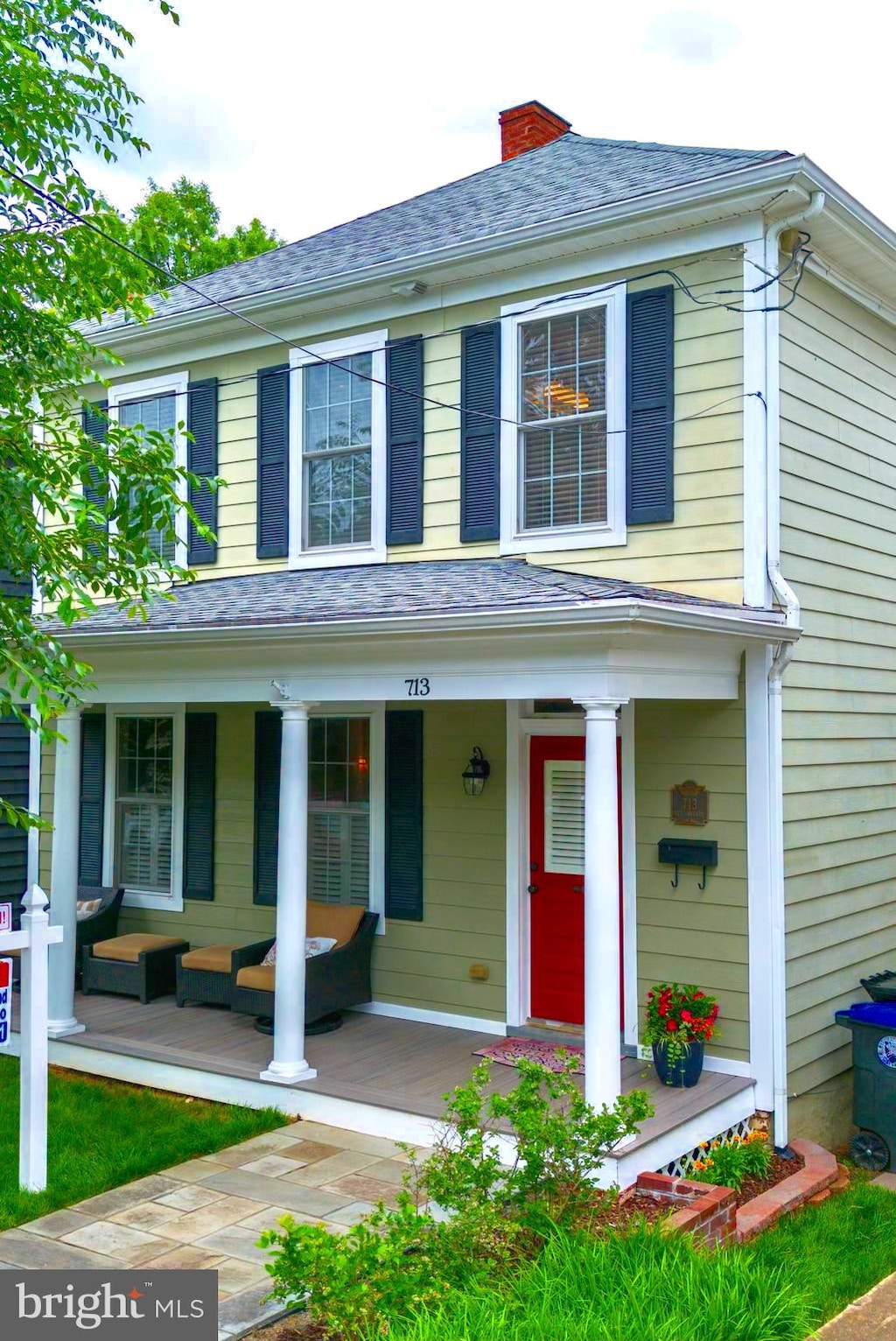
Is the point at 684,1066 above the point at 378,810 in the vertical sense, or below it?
below

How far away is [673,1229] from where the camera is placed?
17.2 ft

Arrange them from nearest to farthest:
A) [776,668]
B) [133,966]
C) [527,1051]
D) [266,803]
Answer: [776,668]
[527,1051]
[133,966]
[266,803]

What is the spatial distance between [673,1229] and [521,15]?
10.3 meters

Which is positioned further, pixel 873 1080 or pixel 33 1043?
pixel 873 1080

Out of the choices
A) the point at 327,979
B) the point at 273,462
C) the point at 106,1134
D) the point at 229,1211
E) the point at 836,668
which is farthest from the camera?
the point at 273,462

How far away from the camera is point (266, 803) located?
33.4ft

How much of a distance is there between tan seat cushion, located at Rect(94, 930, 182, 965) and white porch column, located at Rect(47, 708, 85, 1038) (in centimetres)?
79

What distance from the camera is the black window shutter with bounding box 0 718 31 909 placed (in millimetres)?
11586

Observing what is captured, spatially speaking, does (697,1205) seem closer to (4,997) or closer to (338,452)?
(4,997)

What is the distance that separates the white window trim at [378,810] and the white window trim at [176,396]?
2700mm

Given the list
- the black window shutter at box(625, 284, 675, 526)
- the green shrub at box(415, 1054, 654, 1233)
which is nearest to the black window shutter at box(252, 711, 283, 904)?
the black window shutter at box(625, 284, 675, 526)

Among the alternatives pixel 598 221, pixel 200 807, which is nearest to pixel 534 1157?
pixel 598 221

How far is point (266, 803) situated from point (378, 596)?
2863mm

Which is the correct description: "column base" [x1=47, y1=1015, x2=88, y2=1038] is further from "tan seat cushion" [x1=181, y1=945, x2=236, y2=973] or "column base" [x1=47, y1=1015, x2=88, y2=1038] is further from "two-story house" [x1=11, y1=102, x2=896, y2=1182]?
"tan seat cushion" [x1=181, y1=945, x2=236, y2=973]
